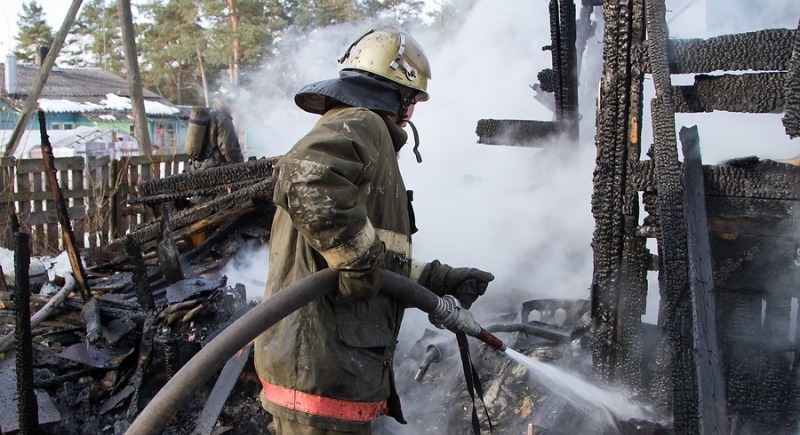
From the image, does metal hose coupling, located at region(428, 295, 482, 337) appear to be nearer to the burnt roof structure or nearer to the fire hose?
the fire hose

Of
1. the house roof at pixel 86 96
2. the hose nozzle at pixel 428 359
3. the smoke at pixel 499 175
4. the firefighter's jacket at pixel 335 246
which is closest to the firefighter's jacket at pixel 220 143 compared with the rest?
the smoke at pixel 499 175

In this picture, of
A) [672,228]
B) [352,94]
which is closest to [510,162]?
[672,228]

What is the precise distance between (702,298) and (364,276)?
1.75 meters

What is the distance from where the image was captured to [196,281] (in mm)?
5441

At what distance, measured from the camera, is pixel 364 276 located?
218cm

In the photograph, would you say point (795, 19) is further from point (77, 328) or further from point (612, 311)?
point (77, 328)

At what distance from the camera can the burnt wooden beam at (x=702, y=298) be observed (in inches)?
109

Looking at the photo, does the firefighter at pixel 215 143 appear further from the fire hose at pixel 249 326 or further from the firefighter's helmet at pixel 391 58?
the fire hose at pixel 249 326

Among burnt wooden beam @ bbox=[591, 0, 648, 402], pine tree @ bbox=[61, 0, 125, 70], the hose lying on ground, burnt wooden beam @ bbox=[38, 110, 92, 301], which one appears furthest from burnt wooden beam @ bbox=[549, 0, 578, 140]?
pine tree @ bbox=[61, 0, 125, 70]

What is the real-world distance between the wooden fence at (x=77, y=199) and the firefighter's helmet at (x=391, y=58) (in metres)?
7.40

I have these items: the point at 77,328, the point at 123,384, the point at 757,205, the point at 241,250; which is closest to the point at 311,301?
the point at 757,205

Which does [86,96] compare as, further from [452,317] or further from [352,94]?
[452,317]

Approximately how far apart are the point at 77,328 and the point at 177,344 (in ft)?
5.55

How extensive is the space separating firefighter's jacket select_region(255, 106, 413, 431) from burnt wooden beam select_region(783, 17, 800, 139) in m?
1.77
